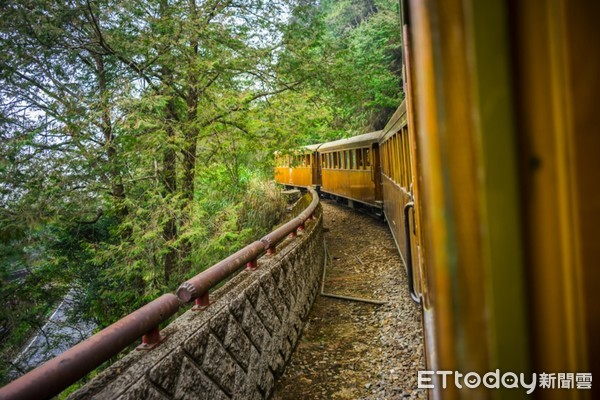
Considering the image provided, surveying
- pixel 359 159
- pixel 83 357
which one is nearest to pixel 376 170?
pixel 359 159

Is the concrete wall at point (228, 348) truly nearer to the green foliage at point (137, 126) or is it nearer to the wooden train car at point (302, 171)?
the green foliage at point (137, 126)

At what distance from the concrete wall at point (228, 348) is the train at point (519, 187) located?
1802 millimetres

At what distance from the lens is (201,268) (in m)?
7.70

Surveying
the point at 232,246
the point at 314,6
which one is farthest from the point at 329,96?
the point at 232,246

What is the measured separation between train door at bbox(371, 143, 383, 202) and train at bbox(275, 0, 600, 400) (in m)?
11.8

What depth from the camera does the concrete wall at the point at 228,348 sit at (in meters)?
1.96

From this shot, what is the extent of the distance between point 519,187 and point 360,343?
4956mm

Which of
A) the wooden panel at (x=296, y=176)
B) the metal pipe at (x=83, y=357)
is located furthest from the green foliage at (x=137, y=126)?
the wooden panel at (x=296, y=176)

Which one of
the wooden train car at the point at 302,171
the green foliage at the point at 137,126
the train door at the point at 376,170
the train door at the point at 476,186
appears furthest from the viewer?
the wooden train car at the point at 302,171

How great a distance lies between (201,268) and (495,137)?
7652 mm

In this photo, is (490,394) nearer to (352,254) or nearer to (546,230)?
(546,230)

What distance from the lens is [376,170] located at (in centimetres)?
1229

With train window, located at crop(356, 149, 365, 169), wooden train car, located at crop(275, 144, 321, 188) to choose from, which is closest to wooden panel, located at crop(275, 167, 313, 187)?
wooden train car, located at crop(275, 144, 321, 188)

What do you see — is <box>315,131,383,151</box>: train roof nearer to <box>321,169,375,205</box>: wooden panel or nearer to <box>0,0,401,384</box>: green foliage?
<box>321,169,375,205</box>: wooden panel
